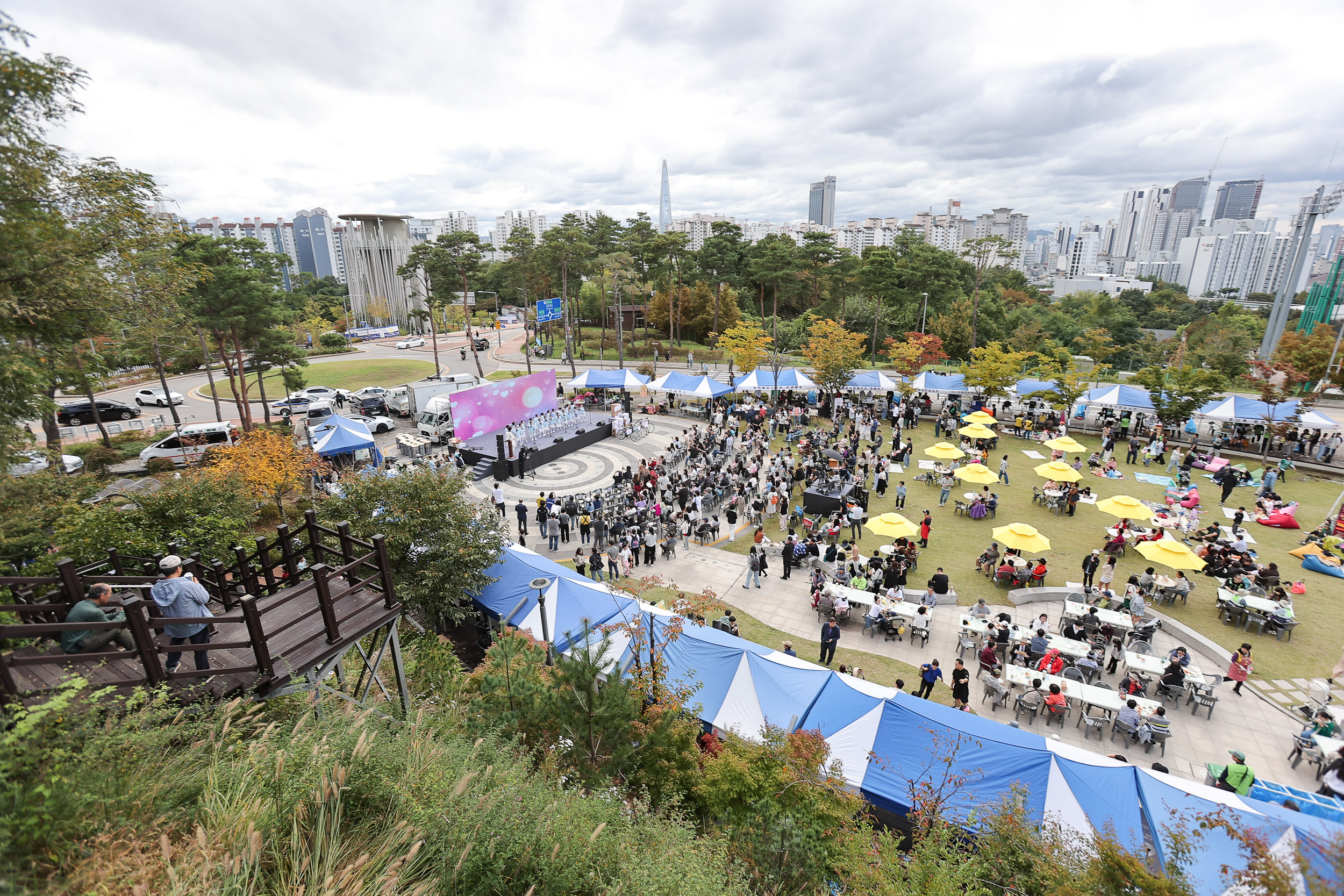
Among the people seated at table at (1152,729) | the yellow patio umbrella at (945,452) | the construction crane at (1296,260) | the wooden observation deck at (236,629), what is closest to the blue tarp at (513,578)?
the wooden observation deck at (236,629)

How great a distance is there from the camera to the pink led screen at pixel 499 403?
24109 mm

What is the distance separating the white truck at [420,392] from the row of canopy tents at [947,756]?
23013 millimetres

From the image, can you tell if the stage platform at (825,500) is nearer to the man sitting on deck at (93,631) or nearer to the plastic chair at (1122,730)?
the plastic chair at (1122,730)

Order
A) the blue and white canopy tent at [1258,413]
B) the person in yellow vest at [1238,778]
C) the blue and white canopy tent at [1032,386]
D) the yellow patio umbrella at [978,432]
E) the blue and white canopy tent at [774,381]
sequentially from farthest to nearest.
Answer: the blue and white canopy tent at [774,381] < the blue and white canopy tent at [1032,386] < the blue and white canopy tent at [1258,413] < the yellow patio umbrella at [978,432] < the person in yellow vest at [1238,778]

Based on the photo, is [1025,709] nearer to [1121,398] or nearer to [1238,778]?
[1238,778]

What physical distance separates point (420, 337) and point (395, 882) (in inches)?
2840

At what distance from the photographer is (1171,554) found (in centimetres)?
1320

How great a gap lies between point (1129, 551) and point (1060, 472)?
328 cm

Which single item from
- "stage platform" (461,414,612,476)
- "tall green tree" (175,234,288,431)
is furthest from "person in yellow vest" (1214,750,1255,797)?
"tall green tree" (175,234,288,431)

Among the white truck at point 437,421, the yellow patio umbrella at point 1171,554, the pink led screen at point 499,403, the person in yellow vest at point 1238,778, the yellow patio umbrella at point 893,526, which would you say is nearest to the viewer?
the person in yellow vest at point 1238,778

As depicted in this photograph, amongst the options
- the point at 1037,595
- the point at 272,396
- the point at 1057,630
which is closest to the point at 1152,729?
the point at 1057,630

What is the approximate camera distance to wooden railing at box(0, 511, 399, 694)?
14.9ft

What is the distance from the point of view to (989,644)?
11.4m

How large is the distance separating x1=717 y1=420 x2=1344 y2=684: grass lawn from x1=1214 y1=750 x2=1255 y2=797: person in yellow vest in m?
4.88
